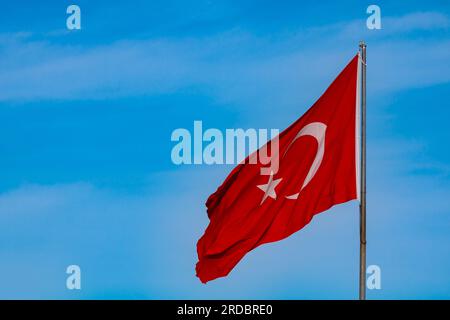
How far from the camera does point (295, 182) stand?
3894cm

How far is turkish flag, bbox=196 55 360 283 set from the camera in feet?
126

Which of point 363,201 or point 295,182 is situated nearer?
point 363,201

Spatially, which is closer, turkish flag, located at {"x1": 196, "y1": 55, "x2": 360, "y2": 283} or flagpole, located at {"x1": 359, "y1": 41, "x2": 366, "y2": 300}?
flagpole, located at {"x1": 359, "y1": 41, "x2": 366, "y2": 300}

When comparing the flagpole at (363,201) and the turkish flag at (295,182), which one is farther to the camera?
the turkish flag at (295,182)

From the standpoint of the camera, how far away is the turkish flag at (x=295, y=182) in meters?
38.3

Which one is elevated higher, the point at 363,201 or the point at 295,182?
the point at 295,182
